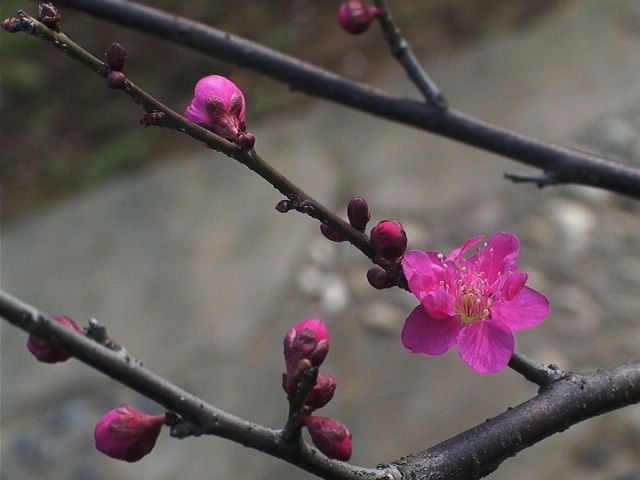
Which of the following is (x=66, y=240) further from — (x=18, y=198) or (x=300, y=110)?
(x=300, y=110)

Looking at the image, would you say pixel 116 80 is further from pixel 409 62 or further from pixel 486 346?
pixel 409 62

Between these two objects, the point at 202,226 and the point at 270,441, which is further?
the point at 202,226

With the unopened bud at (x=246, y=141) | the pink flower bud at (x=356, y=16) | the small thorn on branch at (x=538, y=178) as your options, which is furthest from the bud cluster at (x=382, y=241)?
the pink flower bud at (x=356, y=16)

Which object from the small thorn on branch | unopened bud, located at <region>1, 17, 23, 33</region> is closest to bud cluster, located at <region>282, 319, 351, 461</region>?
unopened bud, located at <region>1, 17, 23, 33</region>

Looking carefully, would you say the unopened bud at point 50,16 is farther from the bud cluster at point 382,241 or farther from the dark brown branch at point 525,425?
the dark brown branch at point 525,425

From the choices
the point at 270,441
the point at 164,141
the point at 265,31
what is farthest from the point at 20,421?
the point at 270,441

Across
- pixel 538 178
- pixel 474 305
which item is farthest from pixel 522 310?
pixel 538 178

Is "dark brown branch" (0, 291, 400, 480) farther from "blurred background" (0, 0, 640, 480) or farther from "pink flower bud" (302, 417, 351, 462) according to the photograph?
"blurred background" (0, 0, 640, 480)
